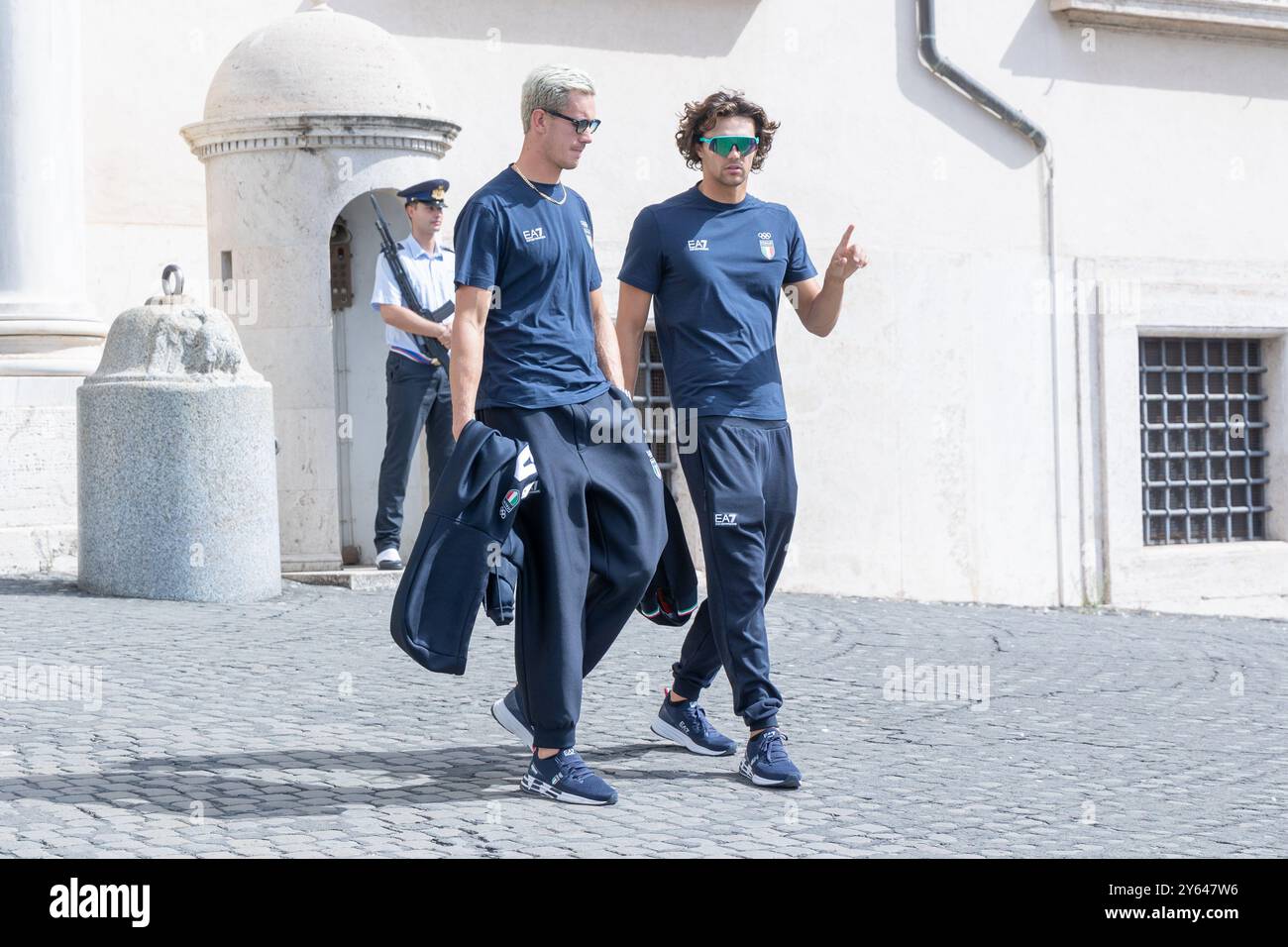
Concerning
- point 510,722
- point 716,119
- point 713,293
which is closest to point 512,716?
point 510,722

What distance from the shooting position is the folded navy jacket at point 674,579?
5.30 meters

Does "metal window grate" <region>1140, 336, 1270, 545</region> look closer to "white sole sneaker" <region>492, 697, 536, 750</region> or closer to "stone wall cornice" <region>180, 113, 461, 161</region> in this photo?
"stone wall cornice" <region>180, 113, 461, 161</region>

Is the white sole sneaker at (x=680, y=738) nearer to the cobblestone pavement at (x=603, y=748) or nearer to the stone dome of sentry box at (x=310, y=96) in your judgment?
the cobblestone pavement at (x=603, y=748)

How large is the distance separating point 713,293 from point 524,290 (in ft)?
2.05

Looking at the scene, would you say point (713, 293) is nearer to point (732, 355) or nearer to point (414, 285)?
point (732, 355)

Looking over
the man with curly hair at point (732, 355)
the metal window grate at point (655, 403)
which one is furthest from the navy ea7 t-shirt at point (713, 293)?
the metal window grate at point (655, 403)

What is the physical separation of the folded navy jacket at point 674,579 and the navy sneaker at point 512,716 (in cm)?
43

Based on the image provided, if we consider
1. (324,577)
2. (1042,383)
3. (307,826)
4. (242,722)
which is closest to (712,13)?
(1042,383)

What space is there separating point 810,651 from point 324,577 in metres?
2.77

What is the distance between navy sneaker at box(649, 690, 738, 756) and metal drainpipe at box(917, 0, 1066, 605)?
8.76 meters

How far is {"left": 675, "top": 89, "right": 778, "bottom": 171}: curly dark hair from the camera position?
5434mm

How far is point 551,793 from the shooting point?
16.2 ft
